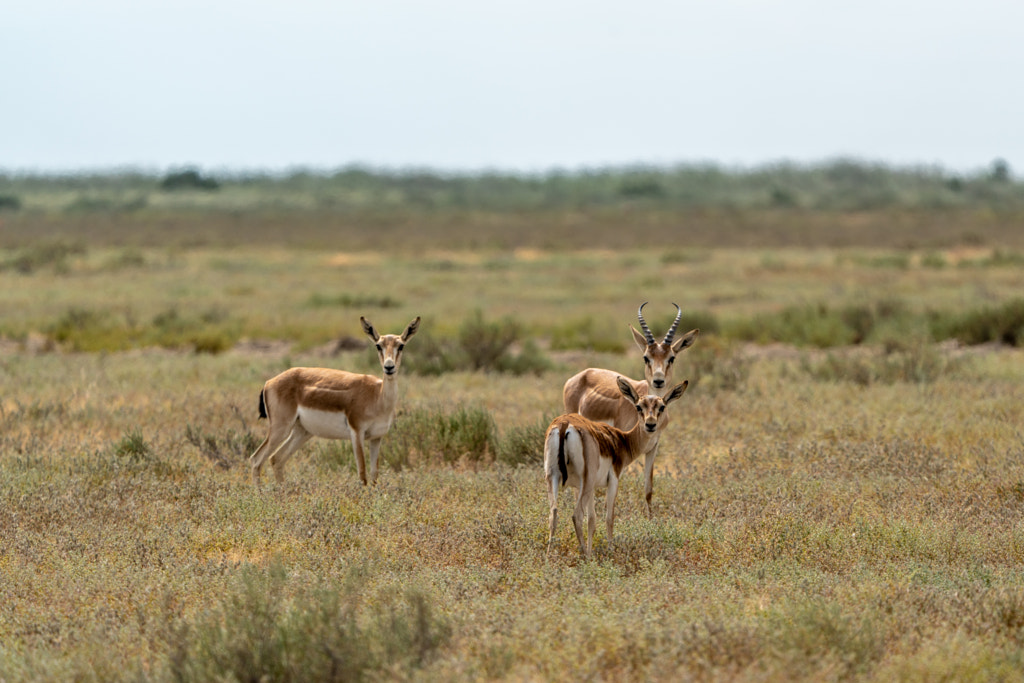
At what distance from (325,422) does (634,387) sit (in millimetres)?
2698

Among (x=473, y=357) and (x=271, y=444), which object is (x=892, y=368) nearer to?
(x=473, y=357)

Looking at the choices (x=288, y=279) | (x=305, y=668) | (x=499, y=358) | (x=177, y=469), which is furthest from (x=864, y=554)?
(x=288, y=279)

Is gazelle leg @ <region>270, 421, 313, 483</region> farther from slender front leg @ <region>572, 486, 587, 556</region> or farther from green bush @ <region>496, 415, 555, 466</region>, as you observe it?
slender front leg @ <region>572, 486, 587, 556</region>

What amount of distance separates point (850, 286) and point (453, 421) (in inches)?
833

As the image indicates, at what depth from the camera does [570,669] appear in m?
5.11

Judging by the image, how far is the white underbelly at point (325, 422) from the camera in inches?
369

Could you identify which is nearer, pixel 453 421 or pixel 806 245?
pixel 453 421

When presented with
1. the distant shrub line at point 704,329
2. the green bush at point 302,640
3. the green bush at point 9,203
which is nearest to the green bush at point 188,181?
the green bush at point 9,203

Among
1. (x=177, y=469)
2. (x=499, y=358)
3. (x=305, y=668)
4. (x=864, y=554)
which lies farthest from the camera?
(x=499, y=358)

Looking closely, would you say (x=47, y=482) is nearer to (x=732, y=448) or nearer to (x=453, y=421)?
(x=453, y=421)

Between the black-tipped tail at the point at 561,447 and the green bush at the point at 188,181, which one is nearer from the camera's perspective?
the black-tipped tail at the point at 561,447

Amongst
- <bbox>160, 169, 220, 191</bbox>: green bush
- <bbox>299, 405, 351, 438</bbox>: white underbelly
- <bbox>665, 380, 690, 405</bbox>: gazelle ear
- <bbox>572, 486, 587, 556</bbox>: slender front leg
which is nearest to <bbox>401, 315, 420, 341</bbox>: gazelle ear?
<bbox>299, 405, 351, 438</bbox>: white underbelly

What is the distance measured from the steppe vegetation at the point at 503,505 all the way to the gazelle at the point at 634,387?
588 millimetres

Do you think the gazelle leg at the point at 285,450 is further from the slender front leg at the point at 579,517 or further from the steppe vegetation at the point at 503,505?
the slender front leg at the point at 579,517
